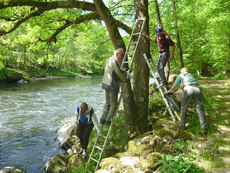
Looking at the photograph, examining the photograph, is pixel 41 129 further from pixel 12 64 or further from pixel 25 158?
pixel 12 64

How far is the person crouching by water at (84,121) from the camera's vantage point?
547cm

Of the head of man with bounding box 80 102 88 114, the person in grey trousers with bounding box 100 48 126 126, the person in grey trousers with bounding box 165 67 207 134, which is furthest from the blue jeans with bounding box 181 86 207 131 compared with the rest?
the head of man with bounding box 80 102 88 114

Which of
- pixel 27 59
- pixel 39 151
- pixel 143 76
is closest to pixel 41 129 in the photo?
pixel 39 151

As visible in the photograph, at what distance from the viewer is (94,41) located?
943 centimetres

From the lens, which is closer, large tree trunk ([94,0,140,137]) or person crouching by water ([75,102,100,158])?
large tree trunk ([94,0,140,137])

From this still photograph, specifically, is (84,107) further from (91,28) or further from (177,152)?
(91,28)

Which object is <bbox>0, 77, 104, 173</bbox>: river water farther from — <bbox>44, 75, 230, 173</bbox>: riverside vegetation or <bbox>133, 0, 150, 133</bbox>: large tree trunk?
<bbox>133, 0, 150, 133</bbox>: large tree trunk

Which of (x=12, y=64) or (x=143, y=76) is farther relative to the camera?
(x=12, y=64)

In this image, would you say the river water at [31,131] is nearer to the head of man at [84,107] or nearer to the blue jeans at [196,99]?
the head of man at [84,107]

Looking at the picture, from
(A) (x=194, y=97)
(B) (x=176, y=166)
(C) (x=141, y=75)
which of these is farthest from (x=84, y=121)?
(A) (x=194, y=97)

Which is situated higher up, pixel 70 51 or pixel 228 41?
pixel 70 51

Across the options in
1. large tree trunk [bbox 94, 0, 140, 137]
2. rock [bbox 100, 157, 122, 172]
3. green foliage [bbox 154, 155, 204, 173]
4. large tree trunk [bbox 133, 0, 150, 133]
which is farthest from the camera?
large tree trunk [bbox 133, 0, 150, 133]

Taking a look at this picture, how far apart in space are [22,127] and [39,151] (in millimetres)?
3208

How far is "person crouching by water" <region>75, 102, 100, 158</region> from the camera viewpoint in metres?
5.47
